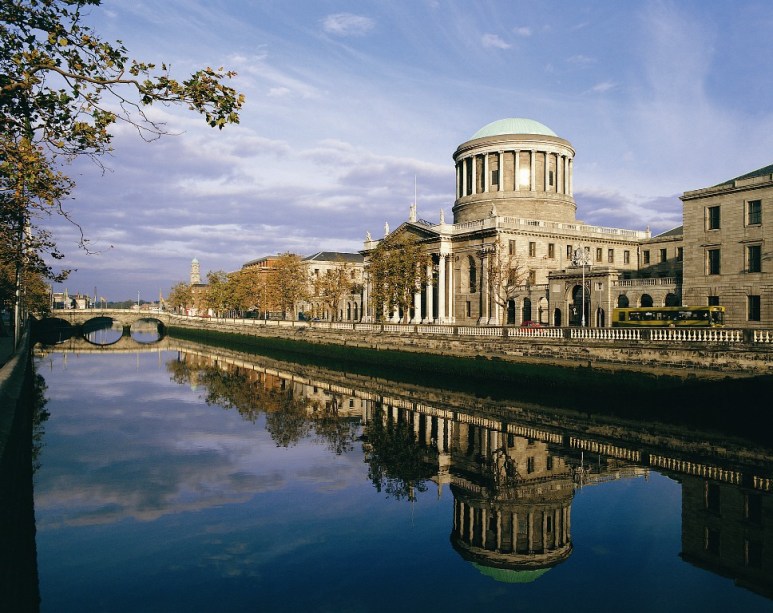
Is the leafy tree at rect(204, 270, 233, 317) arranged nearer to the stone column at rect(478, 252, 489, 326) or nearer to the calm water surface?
the stone column at rect(478, 252, 489, 326)

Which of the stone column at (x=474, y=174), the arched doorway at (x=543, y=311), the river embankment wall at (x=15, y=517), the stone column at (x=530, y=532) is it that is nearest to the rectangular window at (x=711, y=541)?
the stone column at (x=530, y=532)

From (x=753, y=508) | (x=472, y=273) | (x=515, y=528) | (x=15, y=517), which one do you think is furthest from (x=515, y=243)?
(x=15, y=517)

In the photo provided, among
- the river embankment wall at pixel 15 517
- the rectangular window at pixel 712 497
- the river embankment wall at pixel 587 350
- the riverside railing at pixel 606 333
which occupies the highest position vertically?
the riverside railing at pixel 606 333

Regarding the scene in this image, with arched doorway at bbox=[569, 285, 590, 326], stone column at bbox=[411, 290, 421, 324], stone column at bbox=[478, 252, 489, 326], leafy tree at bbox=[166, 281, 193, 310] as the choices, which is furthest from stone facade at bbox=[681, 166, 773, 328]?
leafy tree at bbox=[166, 281, 193, 310]

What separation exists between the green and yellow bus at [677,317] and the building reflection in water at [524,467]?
1991 cm

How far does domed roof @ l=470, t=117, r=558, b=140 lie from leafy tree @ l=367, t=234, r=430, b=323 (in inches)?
1112

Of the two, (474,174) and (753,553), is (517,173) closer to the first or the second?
(474,174)

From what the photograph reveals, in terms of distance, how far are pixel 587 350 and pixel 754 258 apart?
20361 mm

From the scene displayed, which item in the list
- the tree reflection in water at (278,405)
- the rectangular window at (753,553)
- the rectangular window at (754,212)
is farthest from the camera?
the rectangular window at (754,212)

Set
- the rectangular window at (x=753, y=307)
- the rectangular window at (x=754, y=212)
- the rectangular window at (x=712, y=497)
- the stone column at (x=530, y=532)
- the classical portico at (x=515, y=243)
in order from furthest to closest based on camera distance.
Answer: the classical portico at (x=515, y=243) → the rectangular window at (x=753, y=307) → the rectangular window at (x=754, y=212) → the rectangular window at (x=712, y=497) → the stone column at (x=530, y=532)

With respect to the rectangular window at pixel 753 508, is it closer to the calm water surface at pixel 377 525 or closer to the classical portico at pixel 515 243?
the calm water surface at pixel 377 525

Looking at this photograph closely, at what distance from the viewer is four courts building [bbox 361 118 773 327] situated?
51.7 meters

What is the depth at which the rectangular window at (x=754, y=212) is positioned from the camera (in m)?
48.7

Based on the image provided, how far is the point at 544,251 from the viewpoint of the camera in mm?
80250
